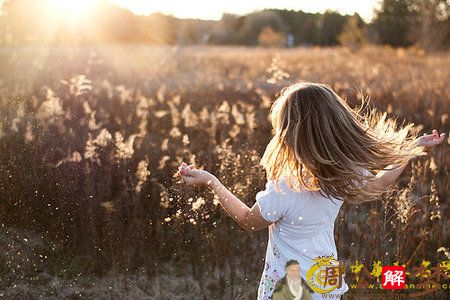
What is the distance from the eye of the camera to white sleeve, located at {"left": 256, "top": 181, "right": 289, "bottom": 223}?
2.14 meters

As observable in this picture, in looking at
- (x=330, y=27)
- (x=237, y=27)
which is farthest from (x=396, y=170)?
(x=237, y=27)

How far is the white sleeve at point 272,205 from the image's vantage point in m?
2.14

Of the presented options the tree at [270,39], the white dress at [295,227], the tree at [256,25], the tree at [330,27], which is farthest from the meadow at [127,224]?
the tree at [256,25]

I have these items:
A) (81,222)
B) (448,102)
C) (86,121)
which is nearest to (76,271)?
(81,222)

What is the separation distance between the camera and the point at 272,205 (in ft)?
7.03

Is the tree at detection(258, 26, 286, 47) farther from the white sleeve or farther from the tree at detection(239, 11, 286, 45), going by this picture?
the white sleeve

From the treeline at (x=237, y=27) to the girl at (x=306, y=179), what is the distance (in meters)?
3.01

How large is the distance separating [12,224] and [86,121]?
3.55 feet

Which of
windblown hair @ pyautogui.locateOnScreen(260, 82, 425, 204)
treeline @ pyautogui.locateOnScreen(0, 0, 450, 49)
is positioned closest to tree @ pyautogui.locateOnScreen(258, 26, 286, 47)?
treeline @ pyautogui.locateOnScreen(0, 0, 450, 49)

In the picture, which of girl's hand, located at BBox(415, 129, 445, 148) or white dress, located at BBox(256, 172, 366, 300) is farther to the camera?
girl's hand, located at BBox(415, 129, 445, 148)

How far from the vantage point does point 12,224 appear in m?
3.62

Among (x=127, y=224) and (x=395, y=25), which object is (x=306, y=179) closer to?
(x=127, y=224)

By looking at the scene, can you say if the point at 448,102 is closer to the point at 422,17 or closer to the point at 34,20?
the point at 34,20

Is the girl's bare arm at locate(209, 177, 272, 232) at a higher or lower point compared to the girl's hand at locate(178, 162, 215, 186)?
lower
